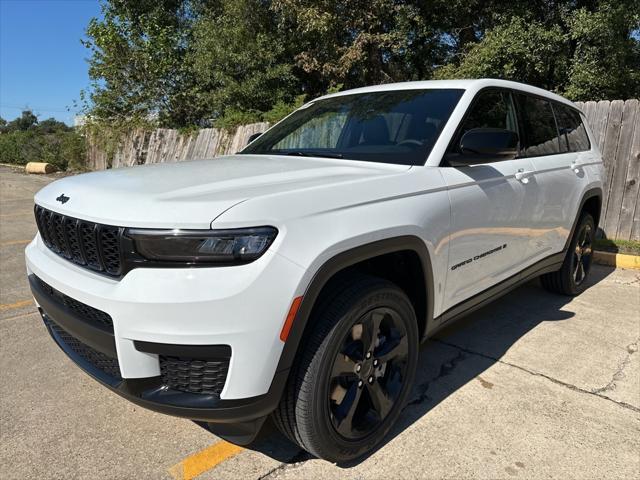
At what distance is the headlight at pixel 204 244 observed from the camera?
1801 mm

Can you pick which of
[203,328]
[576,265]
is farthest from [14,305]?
[576,265]

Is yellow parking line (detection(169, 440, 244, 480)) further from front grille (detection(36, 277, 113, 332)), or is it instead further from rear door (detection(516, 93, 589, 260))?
rear door (detection(516, 93, 589, 260))

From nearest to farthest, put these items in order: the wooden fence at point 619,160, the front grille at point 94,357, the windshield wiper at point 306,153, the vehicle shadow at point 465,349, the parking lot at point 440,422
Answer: the front grille at point 94,357, the parking lot at point 440,422, the vehicle shadow at point 465,349, the windshield wiper at point 306,153, the wooden fence at point 619,160

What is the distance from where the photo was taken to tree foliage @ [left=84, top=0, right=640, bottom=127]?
10773 millimetres

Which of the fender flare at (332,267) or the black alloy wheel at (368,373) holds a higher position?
the fender flare at (332,267)

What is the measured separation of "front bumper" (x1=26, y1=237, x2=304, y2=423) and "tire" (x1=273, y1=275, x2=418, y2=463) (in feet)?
0.60

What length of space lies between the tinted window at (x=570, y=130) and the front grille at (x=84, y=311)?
12.4ft

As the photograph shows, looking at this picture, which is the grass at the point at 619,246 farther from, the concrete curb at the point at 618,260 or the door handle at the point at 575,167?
the door handle at the point at 575,167

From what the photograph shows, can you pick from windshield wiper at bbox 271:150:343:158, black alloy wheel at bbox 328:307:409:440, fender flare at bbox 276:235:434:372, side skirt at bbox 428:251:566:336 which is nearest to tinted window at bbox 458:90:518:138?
windshield wiper at bbox 271:150:343:158

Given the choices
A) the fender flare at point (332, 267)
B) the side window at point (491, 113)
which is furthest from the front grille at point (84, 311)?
the side window at point (491, 113)

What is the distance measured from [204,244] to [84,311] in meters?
0.68

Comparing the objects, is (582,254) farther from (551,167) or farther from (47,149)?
(47,149)

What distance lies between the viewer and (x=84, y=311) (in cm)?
207

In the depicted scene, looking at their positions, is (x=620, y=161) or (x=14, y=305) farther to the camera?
(x=620, y=161)
